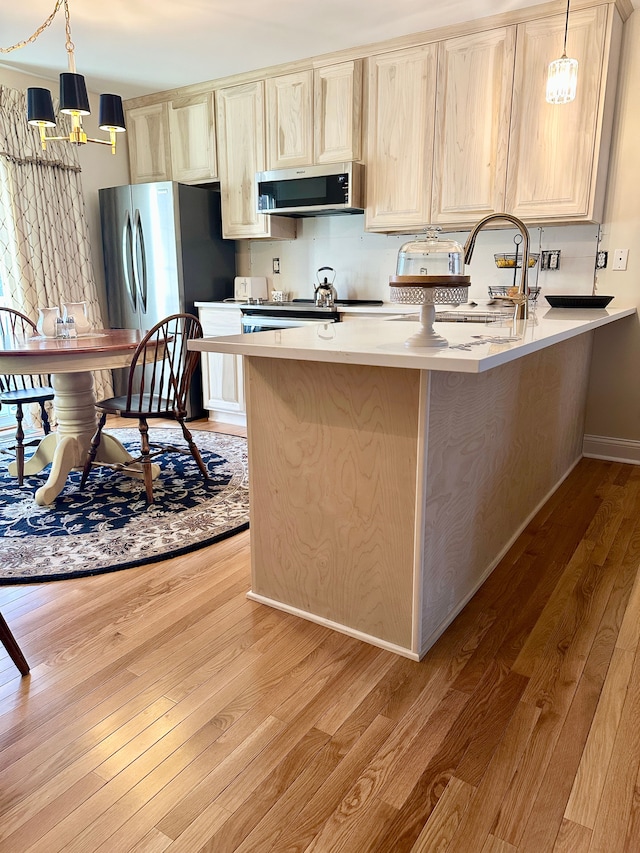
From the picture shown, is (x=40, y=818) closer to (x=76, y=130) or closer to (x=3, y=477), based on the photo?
(x=3, y=477)

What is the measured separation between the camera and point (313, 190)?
12.9 ft

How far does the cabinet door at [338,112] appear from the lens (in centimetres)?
374

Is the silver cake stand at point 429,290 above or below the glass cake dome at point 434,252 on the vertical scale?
below

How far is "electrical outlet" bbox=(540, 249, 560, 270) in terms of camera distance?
11.7 feet

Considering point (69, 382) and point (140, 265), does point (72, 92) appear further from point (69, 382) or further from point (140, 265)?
point (140, 265)

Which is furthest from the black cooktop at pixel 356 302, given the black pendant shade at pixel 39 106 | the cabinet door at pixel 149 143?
the black pendant shade at pixel 39 106

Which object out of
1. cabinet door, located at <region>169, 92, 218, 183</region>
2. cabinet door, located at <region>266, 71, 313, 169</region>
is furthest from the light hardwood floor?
cabinet door, located at <region>169, 92, 218, 183</region>

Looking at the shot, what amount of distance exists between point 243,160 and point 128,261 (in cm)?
118

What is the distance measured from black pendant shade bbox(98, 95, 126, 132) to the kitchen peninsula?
160cm

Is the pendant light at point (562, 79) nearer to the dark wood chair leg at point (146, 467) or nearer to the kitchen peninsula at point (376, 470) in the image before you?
the kitchen peninsula at point (376, 470)

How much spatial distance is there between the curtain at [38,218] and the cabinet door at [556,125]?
320cm

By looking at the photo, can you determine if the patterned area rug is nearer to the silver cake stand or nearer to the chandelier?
the silver cake stand

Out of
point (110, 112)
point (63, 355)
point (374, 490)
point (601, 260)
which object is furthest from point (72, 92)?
point (601, 260)

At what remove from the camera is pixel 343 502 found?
69.9 inches
